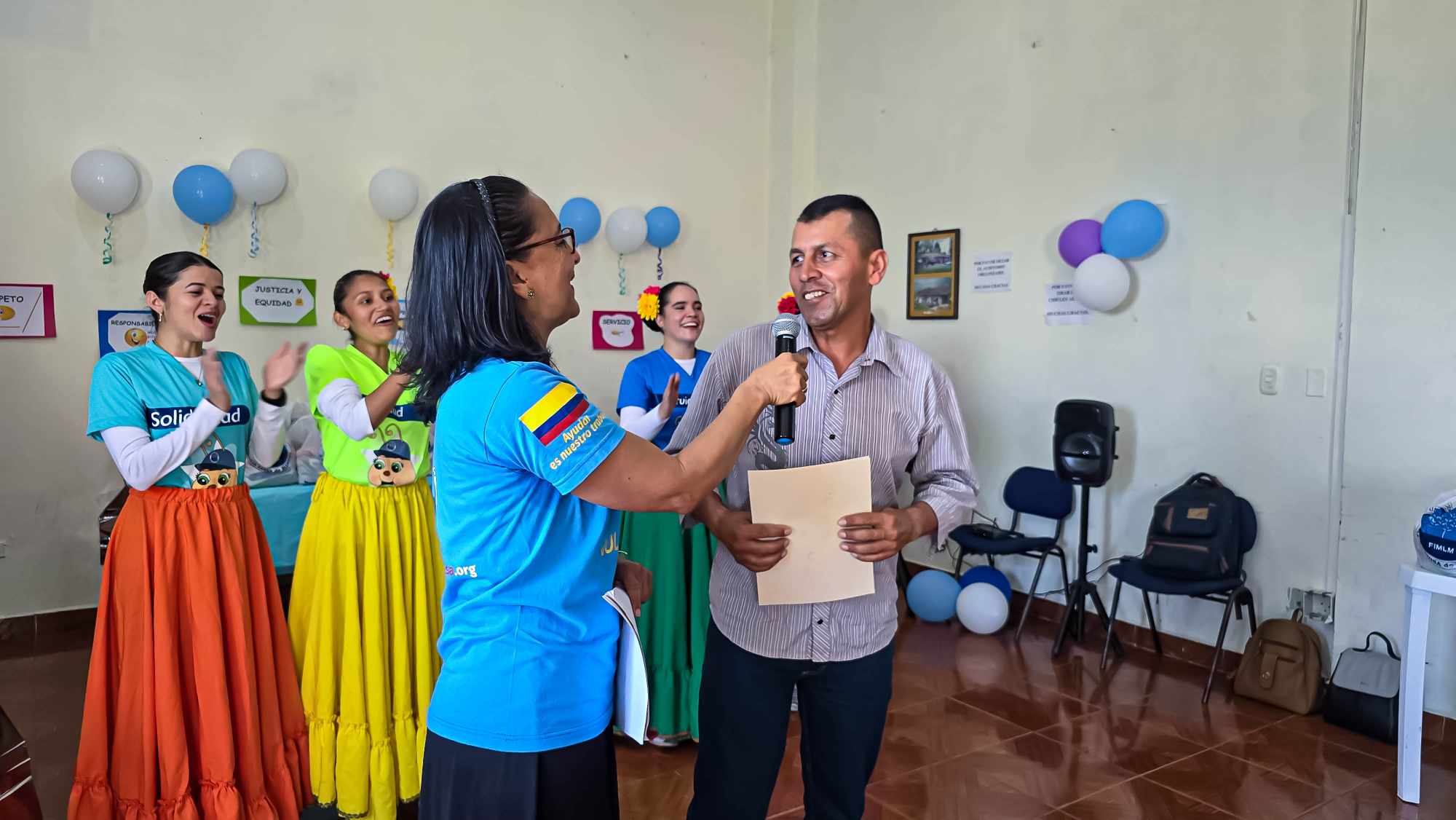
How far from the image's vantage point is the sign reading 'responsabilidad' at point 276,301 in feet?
15.4

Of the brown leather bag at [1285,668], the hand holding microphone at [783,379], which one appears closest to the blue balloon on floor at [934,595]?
the brown leather bag at [1285,668]

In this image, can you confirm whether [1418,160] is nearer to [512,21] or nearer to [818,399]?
[818,399]

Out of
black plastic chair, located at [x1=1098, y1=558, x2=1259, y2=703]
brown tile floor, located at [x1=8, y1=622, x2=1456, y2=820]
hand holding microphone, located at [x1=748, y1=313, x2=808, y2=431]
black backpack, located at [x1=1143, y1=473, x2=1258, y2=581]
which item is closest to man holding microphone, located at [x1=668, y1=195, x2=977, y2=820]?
hand holding microphone, located at [x1=748, y1=313, x2=808, y2=431]

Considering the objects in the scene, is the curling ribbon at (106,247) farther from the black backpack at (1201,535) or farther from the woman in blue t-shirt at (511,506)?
the black backpack at (1201,535)

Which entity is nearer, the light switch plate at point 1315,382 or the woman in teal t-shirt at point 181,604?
the woman in teal t-shirt at point 181,604

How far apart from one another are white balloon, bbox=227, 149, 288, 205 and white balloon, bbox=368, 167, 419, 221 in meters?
0.47

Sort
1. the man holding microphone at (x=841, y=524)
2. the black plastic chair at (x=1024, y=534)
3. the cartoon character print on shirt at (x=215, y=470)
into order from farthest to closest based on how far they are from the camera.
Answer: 1. the black plastic chair at (x=1024, y=534)
2. the cartoon character print on shirt at (x=215, y=470)
3. the man holding microphone at (x=841, y=524)

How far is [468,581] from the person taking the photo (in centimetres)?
132

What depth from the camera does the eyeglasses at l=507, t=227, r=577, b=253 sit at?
52.4 inches

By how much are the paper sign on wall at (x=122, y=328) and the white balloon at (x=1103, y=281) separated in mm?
4542

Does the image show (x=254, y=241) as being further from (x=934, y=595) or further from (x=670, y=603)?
(x=934, y=595)

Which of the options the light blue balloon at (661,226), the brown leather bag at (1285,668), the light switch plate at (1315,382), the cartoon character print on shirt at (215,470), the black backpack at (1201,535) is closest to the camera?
the cartoon character print on shirt at (215,470)

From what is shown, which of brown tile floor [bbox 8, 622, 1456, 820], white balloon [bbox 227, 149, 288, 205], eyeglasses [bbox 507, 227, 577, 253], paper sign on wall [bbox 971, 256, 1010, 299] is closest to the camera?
eyeglasses [bbox 507, 227, 577, 253]

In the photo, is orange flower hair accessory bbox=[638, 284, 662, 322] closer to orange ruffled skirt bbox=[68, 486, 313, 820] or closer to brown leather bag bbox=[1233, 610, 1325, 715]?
orange ruffled skirt bbox=[68, 486, 313, 820]
